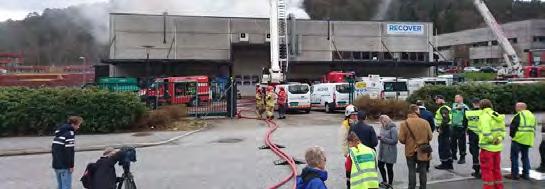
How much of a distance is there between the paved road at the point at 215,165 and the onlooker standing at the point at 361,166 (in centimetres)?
299

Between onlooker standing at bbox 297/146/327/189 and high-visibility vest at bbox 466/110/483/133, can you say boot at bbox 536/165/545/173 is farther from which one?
onlooker standing at bbox 297/146/327/189

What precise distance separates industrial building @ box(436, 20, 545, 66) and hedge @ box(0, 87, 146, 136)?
83.8 metres

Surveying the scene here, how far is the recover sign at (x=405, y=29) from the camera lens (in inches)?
1955

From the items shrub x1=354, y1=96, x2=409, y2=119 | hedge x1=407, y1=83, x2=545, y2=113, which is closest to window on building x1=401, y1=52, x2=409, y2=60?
hedge x1=407, y1=83, x2=545, y2=113

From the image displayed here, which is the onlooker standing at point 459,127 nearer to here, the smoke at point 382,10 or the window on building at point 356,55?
the window on building at point 356,55

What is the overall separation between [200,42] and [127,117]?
27511mm

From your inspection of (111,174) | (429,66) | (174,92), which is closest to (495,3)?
(429,66)

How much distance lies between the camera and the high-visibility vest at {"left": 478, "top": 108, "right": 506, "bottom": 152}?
8.64 meters

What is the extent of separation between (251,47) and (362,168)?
139 ft

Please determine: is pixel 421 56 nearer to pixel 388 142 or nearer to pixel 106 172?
pixel 388 142

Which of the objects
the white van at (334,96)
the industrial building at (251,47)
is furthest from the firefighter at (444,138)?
the industrial building at (251,47)

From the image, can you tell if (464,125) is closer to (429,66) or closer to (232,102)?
(232,102)

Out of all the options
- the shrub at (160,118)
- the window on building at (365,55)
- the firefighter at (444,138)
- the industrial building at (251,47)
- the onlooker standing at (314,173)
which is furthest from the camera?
the window on building at (365,55)

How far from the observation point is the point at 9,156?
46.4 ft
